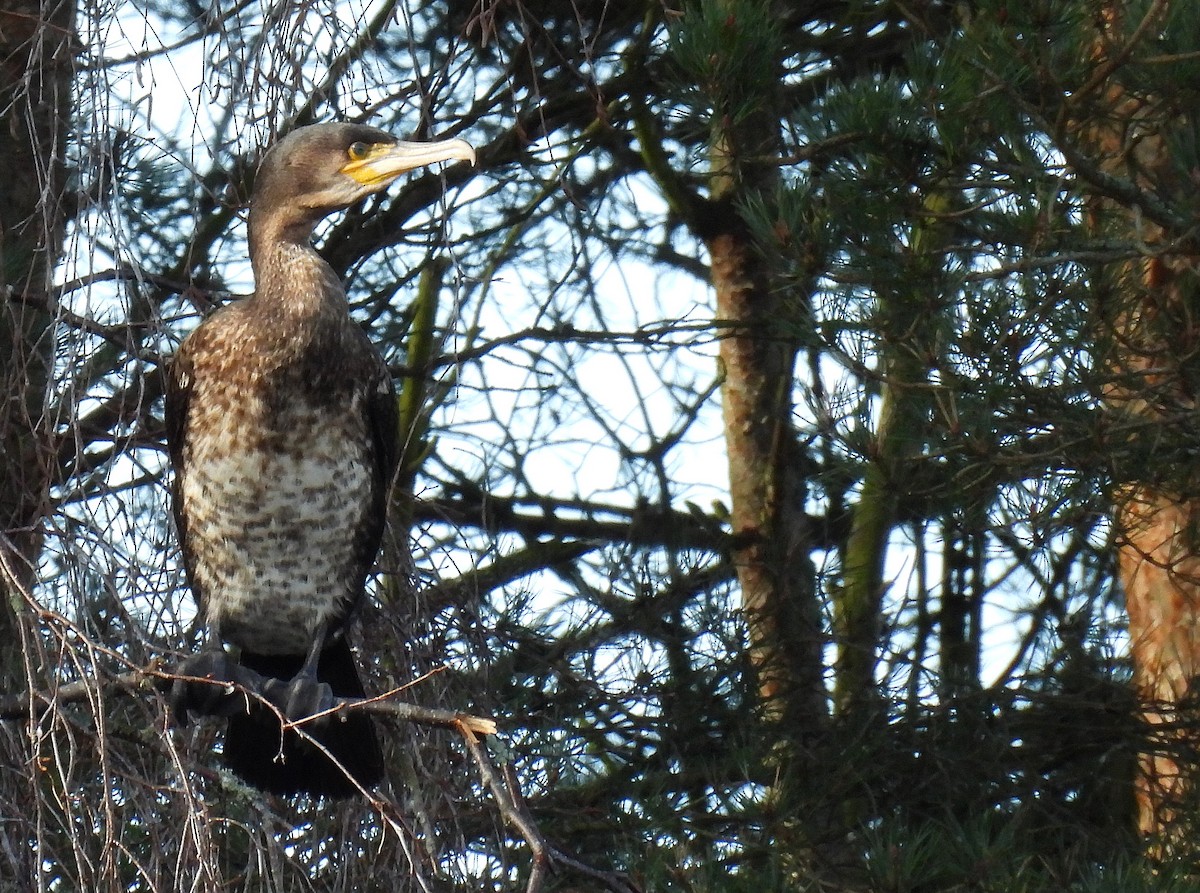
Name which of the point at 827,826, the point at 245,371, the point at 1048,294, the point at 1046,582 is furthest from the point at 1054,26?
the point at 1046,582

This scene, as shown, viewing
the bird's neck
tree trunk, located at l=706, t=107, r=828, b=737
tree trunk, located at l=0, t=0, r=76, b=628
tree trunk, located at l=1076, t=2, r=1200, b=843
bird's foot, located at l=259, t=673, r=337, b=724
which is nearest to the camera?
tree trunk, located at l=0, t=0, r=76, b=628

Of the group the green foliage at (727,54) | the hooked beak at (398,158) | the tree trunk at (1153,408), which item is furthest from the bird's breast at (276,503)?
the tree trunk at (1153,408)

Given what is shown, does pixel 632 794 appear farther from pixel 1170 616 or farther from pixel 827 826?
pixel 1170 616

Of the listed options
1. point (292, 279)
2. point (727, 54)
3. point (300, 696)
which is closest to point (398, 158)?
point (292, 279)

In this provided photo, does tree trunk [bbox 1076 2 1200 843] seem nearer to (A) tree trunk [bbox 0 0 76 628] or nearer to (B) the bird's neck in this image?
(B) the bird's neck

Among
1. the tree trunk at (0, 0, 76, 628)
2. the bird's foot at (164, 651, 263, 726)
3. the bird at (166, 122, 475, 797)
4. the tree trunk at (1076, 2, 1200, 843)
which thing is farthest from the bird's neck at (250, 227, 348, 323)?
the tree trunk at (1076, 2, 1200, 843)

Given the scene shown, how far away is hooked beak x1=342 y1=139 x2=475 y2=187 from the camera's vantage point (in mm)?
3045

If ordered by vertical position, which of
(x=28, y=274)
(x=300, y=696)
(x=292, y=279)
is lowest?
(x=300, y=696)

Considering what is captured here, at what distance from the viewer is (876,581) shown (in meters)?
5.00

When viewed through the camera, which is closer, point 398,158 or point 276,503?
point 398,158

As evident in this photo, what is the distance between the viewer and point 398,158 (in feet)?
10.5

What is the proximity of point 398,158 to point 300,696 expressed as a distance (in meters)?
1.01

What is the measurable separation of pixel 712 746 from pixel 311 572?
1.07 m

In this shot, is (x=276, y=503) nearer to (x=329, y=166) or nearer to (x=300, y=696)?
(x=300, y=696)
